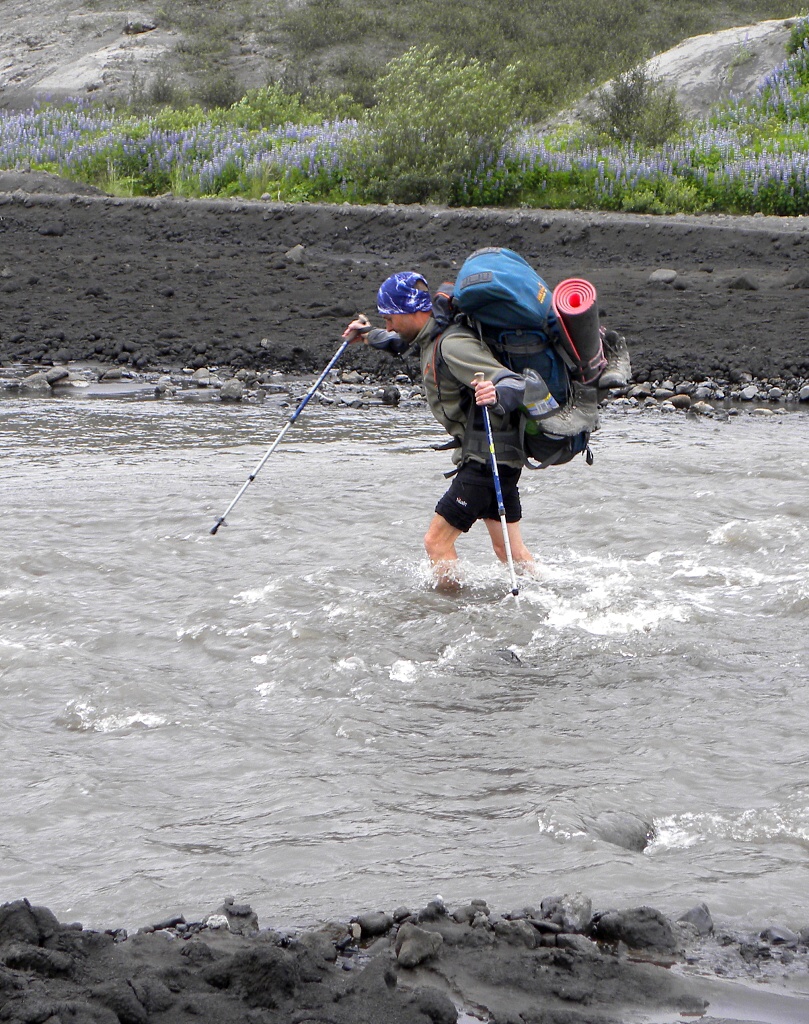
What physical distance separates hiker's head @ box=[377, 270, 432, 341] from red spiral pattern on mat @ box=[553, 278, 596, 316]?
737 millimetres

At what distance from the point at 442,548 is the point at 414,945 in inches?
146

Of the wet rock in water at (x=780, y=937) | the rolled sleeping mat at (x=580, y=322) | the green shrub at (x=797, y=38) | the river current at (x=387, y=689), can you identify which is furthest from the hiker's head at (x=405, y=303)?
the green shrub at (x=797, y=38)

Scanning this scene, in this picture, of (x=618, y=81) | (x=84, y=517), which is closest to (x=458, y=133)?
(x=618, y=81)

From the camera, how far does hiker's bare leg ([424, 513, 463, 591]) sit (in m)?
6.87

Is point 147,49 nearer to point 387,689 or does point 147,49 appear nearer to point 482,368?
point 482,368

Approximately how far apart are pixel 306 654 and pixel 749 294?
11.1m

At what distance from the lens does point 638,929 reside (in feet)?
11.5

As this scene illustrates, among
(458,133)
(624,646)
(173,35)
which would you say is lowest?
(624,646)

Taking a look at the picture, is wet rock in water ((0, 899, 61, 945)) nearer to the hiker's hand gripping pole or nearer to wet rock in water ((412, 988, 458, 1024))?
wet rock in water ((412, 988, 458, 1024))

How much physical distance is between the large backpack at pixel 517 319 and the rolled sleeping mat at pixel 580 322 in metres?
0.11

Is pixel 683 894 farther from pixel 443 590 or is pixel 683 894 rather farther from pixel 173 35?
pixel 173 35

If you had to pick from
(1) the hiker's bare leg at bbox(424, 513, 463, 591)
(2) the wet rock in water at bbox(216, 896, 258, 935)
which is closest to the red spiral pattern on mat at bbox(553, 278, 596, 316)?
(1) the hiker's bare leg at bbox(424, 513, 463, 591)

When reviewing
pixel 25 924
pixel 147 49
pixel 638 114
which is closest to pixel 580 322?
pixel 25 924

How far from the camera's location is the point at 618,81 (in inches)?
953
